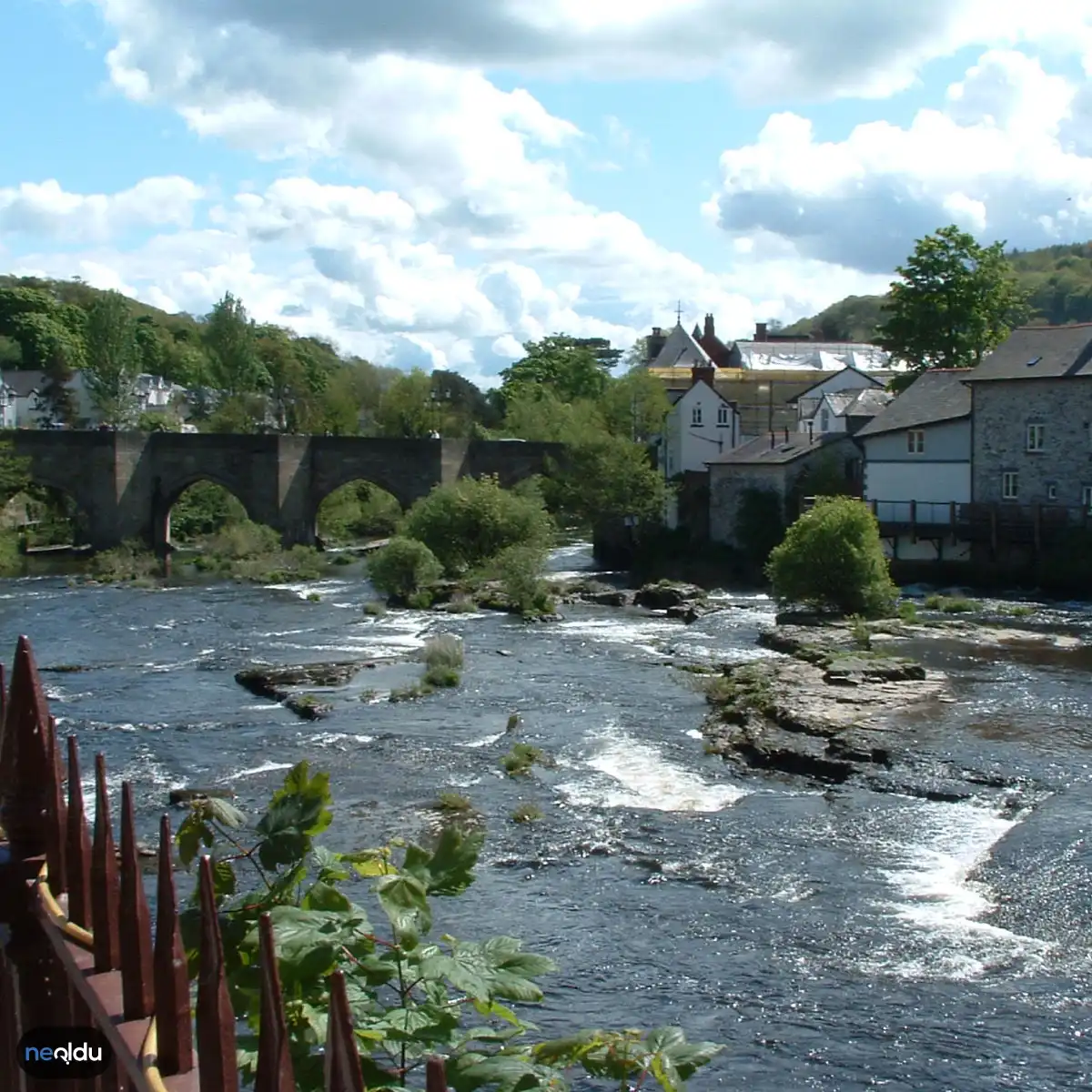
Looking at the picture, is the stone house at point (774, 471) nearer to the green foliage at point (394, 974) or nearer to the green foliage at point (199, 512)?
the green foliage at point (199, 512)

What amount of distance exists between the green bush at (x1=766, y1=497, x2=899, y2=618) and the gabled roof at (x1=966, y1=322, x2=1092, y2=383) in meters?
12.3

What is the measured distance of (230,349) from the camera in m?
104

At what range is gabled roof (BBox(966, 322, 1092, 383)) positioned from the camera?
4644 centimetres

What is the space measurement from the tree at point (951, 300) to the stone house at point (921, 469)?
1053cm

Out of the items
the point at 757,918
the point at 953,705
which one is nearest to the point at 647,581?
the point at 953,705

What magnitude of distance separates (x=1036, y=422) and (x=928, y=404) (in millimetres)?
5160

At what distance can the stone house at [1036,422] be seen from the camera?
151ft

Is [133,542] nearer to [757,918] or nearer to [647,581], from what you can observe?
[647,581]

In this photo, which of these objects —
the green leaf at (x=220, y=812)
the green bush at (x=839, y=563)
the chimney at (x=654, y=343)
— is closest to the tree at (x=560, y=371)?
the chimney at (x=654, y=343)

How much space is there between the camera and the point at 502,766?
20844 millimetres

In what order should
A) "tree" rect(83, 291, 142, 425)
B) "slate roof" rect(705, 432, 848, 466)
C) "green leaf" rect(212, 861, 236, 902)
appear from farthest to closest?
"tree" rect(83, 291, 142, 425) → "slate roof" rect(705, 432, 848, 466) → "green leaf" rect(212, 861, 236, 902)

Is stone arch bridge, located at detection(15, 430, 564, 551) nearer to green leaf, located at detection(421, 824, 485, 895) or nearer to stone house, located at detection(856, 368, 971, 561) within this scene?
stone house, located at detection(856, 368, 971, 561)

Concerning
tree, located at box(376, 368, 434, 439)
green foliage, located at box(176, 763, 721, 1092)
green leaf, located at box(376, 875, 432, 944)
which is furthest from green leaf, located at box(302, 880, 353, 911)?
tree, located at box(376, 368, 434, 439)

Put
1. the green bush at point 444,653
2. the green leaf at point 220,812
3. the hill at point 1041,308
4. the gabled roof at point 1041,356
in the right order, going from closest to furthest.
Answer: the green leaf at point 220,812 → the green bush at point 444,653 → the gabled roof at point 1041,356 → the hill at point 1041,308
